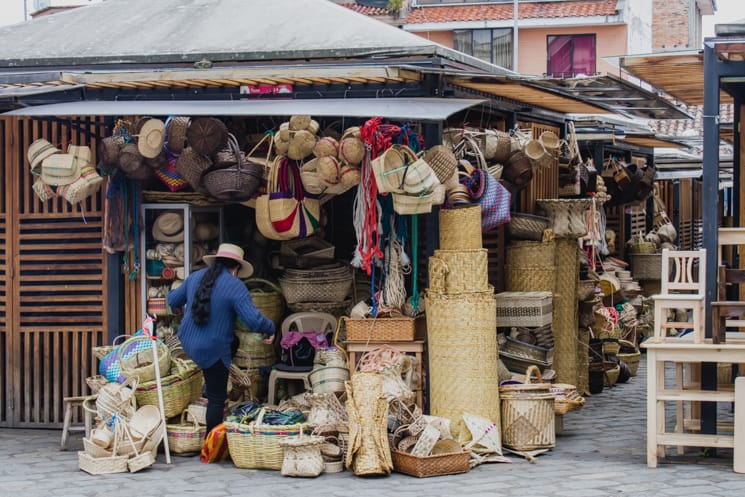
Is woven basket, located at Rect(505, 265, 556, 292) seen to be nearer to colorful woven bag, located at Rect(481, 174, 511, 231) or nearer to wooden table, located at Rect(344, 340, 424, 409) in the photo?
colorful woven bag, located at Rect(481, 174, 511, 231)

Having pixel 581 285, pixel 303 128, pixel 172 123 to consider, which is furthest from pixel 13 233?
pixel 581 285

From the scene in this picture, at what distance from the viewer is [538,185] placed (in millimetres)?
13844

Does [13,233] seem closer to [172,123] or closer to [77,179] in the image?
[77,179]

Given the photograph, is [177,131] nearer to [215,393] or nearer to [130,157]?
[130,157]

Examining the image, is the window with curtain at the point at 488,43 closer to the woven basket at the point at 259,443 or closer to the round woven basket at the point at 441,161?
the round woven basket at the point at 441,161

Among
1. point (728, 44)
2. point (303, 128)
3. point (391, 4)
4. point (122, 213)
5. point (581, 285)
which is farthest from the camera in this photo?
point (391, 4)

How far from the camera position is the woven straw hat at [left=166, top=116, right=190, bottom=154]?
35.4ft

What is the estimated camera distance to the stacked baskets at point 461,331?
10.3 m

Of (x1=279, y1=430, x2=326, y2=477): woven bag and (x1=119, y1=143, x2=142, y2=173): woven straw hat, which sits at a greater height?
(x1=119, y1=143, x2=142, y2=173): woven straw hat

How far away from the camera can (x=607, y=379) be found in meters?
14.8

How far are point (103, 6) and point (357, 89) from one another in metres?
4.84

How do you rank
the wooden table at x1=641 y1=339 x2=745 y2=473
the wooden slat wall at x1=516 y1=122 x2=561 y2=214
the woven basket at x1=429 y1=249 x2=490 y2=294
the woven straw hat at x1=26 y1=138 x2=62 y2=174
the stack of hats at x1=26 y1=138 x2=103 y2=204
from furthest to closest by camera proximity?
the wooden slat wall at x1=516 y1=122 x2=561 y2=214, the woven straw hat at x1=26 y1=138 x2=62 y2=174, the stack of hats at x1=26 y1=138 x2=103 y2=204, the woven basket at x1=429 y1=249 x2=490 y2=294, the wooden table at x1=641 y1=339 x2=745 y2=473

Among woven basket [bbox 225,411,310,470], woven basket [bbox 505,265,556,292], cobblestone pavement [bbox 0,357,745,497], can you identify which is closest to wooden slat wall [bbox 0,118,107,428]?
cobblestone pavement [bbox 0,357,745,497]

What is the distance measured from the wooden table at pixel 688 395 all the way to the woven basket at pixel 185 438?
369 cm
